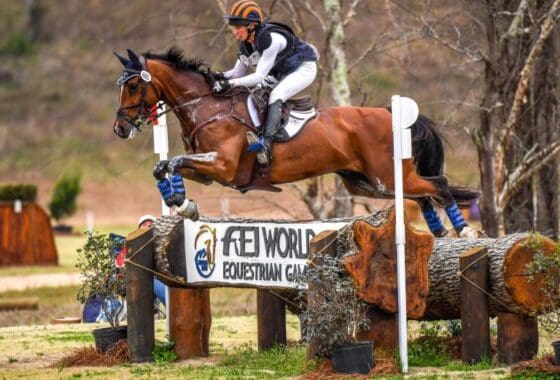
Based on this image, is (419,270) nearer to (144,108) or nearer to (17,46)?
(144,108)

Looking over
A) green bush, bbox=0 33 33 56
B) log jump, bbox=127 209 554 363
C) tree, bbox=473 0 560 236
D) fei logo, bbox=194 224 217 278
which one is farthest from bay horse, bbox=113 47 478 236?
green bush, bbox=0 33 33 56

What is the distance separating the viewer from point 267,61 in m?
10.5

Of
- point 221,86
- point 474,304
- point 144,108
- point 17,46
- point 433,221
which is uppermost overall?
point 17,46

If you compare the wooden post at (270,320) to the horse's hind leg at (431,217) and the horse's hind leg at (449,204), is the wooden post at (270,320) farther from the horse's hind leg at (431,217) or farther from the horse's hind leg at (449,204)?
the horse's hind leg at (449,204)

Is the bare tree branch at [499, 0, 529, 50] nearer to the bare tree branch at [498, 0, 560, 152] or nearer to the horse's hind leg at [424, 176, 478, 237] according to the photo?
the bare tree branch at [498, 0, 560, 152]

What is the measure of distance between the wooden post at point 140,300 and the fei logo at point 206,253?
42cm

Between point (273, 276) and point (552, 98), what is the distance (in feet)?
23.4

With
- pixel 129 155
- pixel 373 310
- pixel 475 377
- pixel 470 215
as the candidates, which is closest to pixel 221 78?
pixel 373 310

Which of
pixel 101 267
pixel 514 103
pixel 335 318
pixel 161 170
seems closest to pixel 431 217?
pixel 161 170

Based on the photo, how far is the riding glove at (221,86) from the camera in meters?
10.7

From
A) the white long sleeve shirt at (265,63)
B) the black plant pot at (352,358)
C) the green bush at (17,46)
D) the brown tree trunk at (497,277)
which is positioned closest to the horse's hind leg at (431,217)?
the brown tree trunk at (497,277)

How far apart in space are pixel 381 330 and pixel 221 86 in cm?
269

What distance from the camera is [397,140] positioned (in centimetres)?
948

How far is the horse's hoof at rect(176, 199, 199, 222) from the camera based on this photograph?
10141mm
